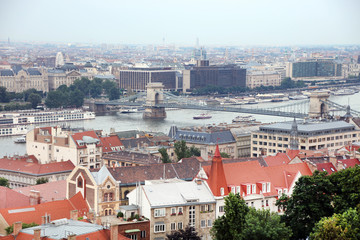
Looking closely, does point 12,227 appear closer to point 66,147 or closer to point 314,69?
point 66,147

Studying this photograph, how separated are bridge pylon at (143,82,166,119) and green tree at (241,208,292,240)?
1918 inches

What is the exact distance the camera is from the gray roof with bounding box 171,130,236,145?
35.7 m

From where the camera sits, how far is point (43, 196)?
21.6 metres

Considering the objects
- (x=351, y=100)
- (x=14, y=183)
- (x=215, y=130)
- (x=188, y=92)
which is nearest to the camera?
(x=14, y=183)

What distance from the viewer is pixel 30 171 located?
27734 mm

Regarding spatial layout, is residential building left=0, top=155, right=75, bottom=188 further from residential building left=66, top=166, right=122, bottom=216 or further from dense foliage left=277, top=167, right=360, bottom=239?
dense foliage left=277, top=167, right=360, bottom=239

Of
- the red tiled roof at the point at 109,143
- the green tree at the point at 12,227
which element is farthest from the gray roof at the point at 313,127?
the green tree at the point at 12,227

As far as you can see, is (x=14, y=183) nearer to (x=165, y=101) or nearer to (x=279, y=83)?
(x=165, y=101)

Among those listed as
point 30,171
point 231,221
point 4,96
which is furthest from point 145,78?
point 231,221

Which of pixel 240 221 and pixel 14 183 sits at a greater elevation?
pixel 240 221

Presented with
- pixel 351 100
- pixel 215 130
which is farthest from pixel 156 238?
pixel 351 100

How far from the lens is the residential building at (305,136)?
34188 mm

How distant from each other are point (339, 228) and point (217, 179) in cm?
431

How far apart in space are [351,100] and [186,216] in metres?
62.7
